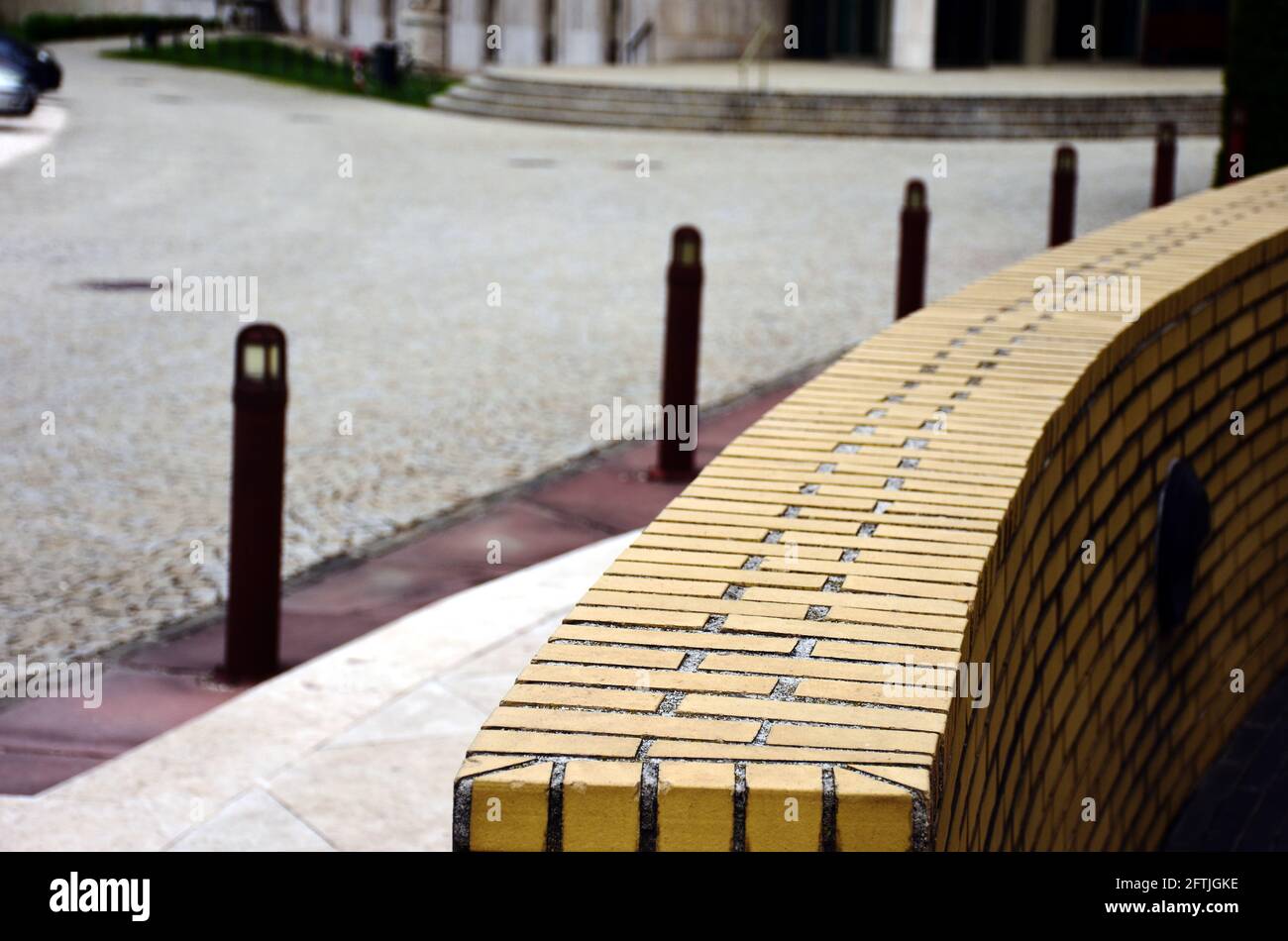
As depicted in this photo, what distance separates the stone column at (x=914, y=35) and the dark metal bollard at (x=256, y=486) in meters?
30.2

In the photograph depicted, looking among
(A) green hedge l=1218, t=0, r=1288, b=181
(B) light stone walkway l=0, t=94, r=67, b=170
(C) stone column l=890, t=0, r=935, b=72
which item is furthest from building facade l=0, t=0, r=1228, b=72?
(A) green hedge l=1218, t=0, r=1288, b=181

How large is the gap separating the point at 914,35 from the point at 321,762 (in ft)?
103

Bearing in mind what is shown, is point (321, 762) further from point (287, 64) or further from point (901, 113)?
point (287, 64)

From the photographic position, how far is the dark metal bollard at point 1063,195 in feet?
40.0

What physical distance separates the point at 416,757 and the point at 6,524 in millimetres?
2915

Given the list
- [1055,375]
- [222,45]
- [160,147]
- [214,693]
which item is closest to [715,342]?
[214,693]

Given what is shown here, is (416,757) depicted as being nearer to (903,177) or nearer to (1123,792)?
(1123,792)

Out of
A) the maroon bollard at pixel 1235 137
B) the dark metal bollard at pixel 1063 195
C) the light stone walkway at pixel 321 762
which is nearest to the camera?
the light stone walkway at pixel 321 762

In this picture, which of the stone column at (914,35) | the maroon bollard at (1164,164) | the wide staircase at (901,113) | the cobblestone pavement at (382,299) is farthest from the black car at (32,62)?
the maroon bollard at (1164,164)

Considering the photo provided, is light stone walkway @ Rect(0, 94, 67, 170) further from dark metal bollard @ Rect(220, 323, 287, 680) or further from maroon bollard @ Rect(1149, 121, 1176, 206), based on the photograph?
dark metal bollard @ Rect(220, 323, 287, 680)

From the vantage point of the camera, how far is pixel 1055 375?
3.91 metres

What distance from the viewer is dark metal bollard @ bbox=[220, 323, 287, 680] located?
17.1 ft

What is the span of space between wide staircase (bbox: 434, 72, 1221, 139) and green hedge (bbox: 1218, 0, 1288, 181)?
11.7m

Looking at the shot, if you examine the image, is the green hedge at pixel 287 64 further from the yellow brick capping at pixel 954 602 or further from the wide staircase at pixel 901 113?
the yellow brick capping at pixel 954 602
